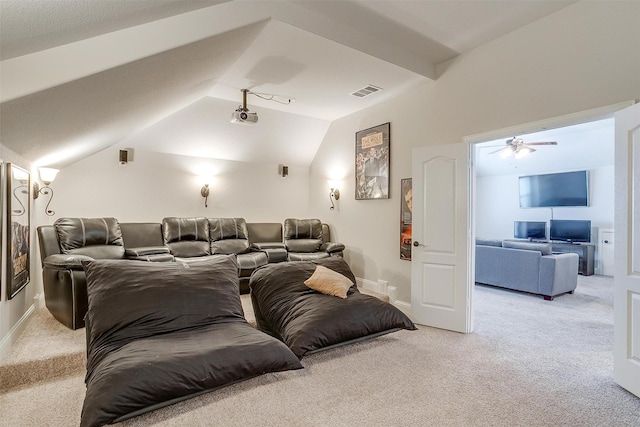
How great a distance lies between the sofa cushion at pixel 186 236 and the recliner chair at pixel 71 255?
687 millimetres

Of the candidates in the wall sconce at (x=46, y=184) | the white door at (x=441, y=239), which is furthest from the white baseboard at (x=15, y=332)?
the white door at (x=441, y=239)

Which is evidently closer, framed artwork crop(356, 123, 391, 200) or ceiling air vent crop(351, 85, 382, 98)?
ceiling air vent crop(351, 85, 382, 98)

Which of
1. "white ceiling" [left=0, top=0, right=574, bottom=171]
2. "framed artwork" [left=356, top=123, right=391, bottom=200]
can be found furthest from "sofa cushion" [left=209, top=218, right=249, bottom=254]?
"framed artwork" [left=356, top=123, right=391, bottom=200]

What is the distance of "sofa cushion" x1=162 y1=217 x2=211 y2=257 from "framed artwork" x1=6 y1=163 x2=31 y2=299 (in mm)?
1754

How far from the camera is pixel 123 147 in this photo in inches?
197

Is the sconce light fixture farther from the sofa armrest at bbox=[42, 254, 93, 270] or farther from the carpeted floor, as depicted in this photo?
the carpeted floor

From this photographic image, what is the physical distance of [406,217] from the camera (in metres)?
4.31

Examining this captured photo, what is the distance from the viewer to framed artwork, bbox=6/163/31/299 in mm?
2686

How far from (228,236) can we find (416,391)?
406 centimetres

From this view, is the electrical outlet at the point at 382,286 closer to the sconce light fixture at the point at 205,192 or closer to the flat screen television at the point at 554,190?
the sconce light fixture at the point at 205,192

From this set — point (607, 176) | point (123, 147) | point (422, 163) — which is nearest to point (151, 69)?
point (422, 163)

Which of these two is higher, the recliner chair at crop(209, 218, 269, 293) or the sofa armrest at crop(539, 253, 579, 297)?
the recliner chair at crop(209, 218, 269, 293)

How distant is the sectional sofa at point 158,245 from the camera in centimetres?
295

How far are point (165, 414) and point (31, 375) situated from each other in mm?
1447
